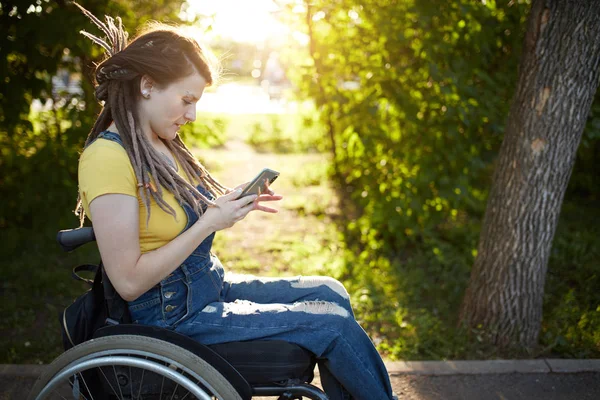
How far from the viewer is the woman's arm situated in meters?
1.76

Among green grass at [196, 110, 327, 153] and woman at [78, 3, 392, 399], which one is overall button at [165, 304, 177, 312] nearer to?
woman at [78, 3, 392, 399]

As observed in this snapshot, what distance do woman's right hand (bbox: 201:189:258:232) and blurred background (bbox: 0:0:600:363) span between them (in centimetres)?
186

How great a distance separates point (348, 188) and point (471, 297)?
338 cm

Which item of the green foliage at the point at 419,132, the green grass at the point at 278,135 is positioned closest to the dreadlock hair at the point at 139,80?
the green foliage at the point at 419,132

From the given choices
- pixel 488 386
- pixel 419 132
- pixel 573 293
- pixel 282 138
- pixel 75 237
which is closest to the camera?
pixel 75 237

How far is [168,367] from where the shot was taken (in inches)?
69.6

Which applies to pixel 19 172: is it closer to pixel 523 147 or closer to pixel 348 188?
pixel 348 188

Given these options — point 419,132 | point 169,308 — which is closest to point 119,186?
point 169,308

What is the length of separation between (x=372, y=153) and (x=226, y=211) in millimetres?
3271

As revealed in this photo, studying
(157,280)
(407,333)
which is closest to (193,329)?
(157,280)

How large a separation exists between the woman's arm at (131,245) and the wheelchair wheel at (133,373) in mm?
189

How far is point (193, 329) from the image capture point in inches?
76.4

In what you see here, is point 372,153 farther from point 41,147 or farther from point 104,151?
point 104,151

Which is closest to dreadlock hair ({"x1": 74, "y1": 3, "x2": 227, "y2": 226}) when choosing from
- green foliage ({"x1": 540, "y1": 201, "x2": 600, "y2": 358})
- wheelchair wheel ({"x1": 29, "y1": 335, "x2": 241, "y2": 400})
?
wheelchair wheel ({"x1": 29, "y1": 335, "x2": 241, "y2": 400})
